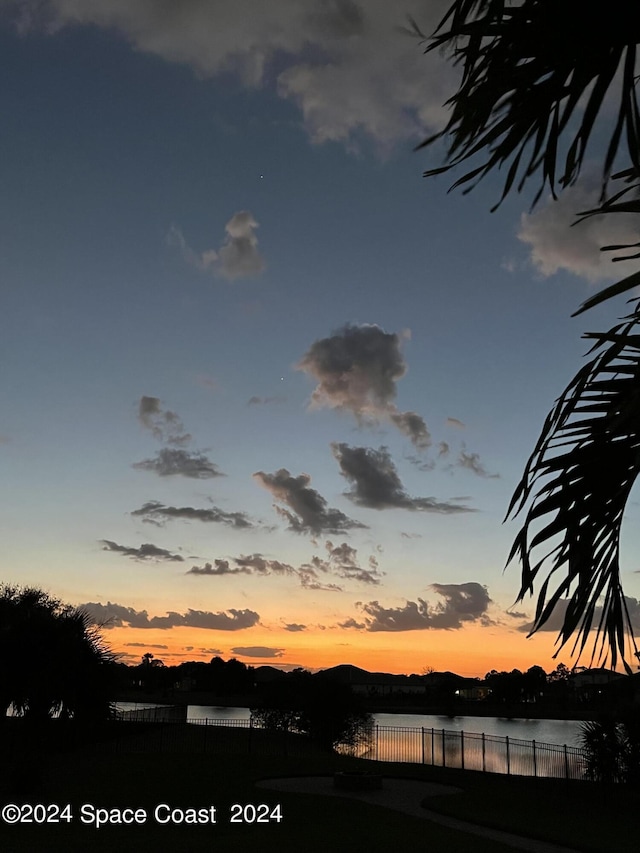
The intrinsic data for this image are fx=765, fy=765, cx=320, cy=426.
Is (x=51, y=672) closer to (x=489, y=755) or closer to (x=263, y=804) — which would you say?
(x=263, y=804)

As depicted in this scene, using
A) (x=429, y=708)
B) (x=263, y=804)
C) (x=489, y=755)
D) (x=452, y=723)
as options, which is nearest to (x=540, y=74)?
(x=263, y=804)

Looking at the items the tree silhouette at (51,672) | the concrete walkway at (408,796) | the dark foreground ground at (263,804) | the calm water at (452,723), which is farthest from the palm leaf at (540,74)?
the calm water at (452,723)

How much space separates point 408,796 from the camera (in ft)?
73.2

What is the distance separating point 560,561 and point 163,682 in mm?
146572

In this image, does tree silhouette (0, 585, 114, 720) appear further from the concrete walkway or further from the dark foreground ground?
the concrete walkway

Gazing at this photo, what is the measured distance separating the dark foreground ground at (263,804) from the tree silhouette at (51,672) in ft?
4.44

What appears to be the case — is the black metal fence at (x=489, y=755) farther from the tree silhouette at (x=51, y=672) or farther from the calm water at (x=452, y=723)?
the calm water at (x=452, y=723)

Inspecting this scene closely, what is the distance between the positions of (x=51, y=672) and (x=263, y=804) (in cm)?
709

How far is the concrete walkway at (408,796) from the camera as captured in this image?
51.1 ft

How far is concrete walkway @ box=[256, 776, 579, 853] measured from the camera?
1559cm

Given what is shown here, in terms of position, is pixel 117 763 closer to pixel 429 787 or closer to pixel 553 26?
pixel 429 787

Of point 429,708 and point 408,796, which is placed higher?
point 429,708

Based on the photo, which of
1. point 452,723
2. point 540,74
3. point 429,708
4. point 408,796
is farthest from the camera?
point 452,723

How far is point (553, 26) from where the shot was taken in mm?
2762
